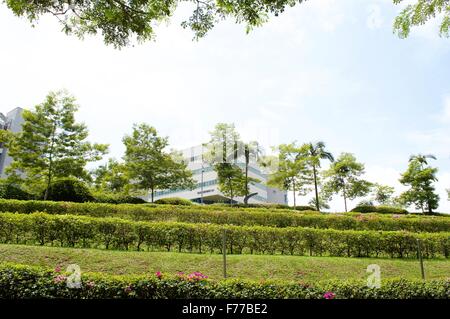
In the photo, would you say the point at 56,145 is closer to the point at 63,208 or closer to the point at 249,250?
the point at 63,208

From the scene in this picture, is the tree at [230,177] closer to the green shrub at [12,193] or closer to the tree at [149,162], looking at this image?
the tree at [149,162]

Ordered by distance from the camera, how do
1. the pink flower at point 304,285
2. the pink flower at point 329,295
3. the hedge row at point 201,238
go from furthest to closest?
the hedge row at point 201,238 < the pink flower at point 304,285 < the pink flower at point 329,295

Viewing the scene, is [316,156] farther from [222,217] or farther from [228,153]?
[222,217]

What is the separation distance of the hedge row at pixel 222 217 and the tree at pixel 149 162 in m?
12.2

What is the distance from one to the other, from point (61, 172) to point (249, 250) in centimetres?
1584

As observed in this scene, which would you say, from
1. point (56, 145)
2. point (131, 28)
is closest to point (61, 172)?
point (56, 145)

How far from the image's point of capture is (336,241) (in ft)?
43.9

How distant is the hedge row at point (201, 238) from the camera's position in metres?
11.7

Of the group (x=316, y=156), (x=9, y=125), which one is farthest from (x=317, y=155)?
(x=9, y=125)

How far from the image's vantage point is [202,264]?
33.7 feet

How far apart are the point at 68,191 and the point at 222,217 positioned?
11.6 m

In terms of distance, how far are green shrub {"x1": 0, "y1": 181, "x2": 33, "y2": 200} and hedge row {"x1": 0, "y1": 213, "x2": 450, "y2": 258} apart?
1015 centimetres

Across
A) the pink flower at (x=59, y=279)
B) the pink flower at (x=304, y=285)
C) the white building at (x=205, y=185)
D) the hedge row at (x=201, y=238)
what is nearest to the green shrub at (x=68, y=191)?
the hedge row at (x=201, y=238)

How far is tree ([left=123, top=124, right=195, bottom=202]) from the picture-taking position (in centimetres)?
2916
